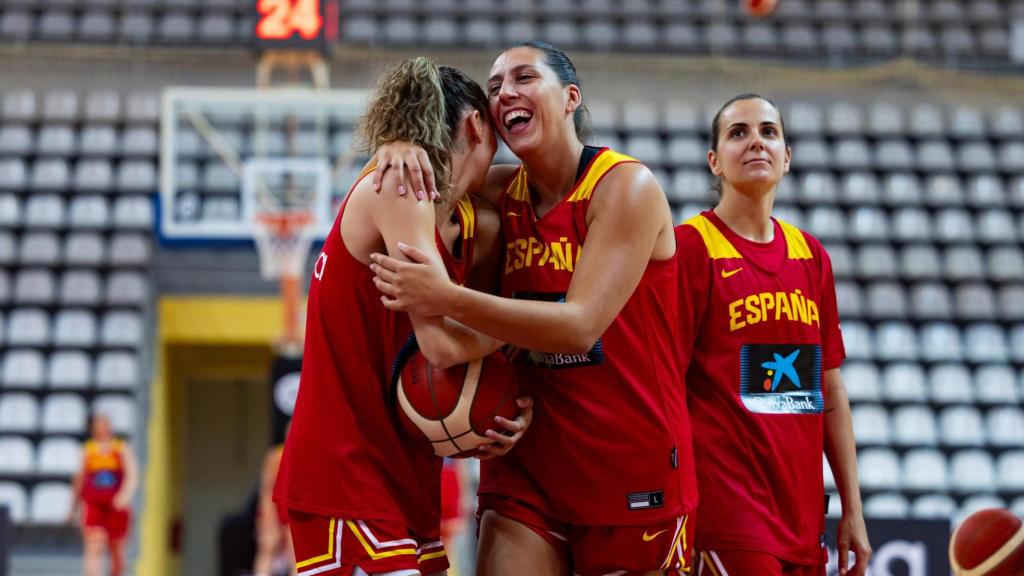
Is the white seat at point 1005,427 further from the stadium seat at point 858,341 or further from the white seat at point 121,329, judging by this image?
the white seat at point 121,329

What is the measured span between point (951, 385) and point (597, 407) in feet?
29.8

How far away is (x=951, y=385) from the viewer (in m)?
11.2

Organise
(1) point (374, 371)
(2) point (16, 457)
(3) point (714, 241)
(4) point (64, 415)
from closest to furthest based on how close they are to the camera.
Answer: (1) point (374, 371)
(3) point (714, 241)
(2) point (16, 457)
(4) point (64, 415)

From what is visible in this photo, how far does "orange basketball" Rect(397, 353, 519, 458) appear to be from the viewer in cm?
276

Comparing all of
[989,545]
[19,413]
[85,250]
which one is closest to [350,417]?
[989,545]

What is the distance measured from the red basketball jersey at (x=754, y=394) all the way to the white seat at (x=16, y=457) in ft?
27.4

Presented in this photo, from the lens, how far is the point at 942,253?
1241cm

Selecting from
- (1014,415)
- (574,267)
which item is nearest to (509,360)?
(574,267)

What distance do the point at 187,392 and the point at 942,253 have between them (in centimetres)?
855

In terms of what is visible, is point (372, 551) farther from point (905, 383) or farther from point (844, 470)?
point (905, 383)

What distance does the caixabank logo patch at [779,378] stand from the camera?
3.40 m

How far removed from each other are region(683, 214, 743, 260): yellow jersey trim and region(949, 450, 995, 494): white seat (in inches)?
308

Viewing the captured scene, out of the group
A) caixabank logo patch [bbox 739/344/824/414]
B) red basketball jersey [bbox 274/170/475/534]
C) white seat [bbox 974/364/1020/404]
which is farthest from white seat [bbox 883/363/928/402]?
red basketball jersey [bbox 274/170/475/534]

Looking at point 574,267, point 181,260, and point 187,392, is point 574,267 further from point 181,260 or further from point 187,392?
point 187,392
